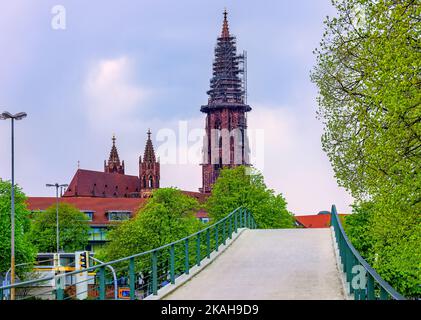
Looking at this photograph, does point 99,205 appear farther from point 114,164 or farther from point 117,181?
point 114,164

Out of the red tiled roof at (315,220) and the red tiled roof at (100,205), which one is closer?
the red tiled roof at (100,205)

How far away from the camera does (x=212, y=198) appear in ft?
201

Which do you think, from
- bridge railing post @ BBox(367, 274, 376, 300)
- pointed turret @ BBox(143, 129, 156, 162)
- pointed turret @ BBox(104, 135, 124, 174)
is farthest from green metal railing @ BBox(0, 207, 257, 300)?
pointed turret @ BBox(104, 135, 124, 174)

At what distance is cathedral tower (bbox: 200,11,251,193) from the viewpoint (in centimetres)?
14412

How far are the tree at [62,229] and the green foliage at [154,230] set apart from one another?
2581cm

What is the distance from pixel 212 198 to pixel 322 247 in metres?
42.2

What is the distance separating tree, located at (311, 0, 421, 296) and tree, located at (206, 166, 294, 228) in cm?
Answer: 3540

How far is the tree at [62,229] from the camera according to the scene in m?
84.8

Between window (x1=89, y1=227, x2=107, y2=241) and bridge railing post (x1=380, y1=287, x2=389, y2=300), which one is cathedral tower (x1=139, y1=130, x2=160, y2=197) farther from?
bridge railing post (x1=380, y1=287, x2=389, y2=300)

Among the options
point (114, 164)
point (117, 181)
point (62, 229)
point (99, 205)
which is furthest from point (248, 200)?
point (114, 164)

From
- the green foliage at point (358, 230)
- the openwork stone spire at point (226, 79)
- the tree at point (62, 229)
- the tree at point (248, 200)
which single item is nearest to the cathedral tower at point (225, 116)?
the openwork stone spire at point (226, 79)

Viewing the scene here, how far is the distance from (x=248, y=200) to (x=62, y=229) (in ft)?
128

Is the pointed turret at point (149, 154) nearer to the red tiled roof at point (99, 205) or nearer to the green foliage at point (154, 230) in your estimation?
the red tiled roof at point (99, 205)
